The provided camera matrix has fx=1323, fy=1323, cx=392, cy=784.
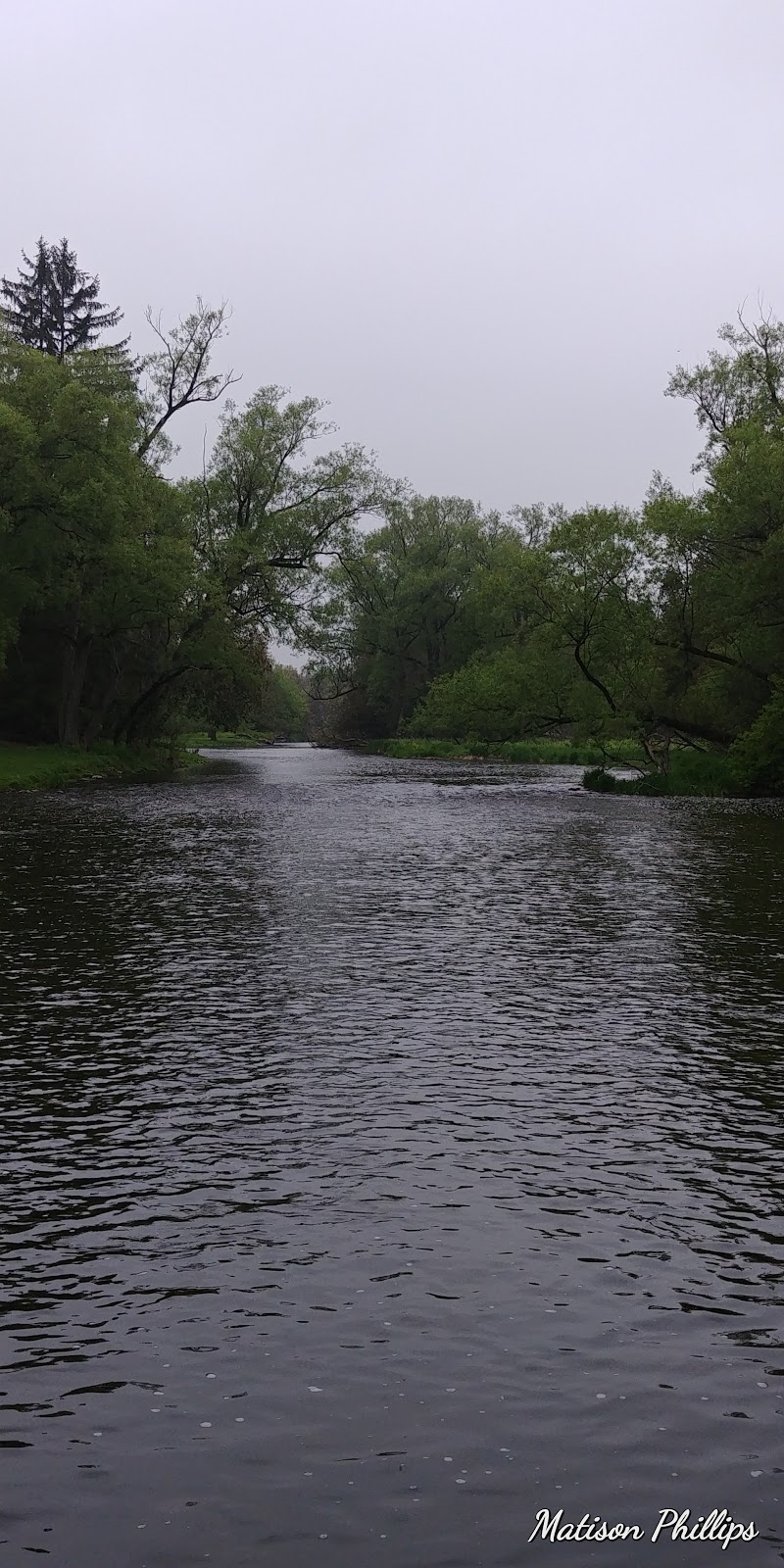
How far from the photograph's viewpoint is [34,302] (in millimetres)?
86375

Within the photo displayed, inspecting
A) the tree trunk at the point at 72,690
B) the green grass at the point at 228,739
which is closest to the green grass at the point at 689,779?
the tree trunk at the point at 72,690

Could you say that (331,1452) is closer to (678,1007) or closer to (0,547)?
(678,1007)

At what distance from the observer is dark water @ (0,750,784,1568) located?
5.70 m

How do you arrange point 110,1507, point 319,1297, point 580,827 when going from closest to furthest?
point 110,1507
point 319,1297
point 580,827

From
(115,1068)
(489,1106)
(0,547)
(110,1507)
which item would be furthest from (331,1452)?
(0,547)

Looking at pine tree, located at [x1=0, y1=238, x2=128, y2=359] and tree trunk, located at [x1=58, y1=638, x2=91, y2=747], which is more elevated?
pine tree, located at [x1=0, y1=238, x2=128, y2=359]

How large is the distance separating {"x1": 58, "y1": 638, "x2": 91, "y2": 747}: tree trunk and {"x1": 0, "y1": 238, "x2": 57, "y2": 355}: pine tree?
31632mm

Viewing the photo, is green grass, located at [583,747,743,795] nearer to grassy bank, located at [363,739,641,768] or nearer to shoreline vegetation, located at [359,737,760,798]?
shoreline vegetation, located at [359,737,760,798]

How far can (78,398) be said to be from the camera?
5216cm

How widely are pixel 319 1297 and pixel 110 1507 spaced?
204 centimetres
